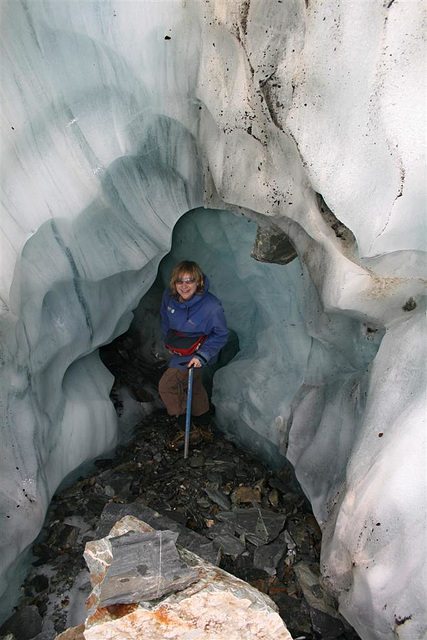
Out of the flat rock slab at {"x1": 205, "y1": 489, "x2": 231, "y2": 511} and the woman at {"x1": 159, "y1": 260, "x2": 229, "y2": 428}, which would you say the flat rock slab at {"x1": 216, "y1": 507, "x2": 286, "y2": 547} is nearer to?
the flat rock slab at {"x1": 205, "y1": 489, "x2": 231, "y2": 511}

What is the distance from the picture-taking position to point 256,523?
3566mm

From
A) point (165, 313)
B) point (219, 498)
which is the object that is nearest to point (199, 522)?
point (219, 498)

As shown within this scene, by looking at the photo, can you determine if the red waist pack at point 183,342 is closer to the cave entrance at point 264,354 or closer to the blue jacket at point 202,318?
the blue jacket at point 202,318

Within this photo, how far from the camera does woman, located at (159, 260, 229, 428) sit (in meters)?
3.85

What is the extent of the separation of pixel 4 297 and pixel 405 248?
6.27 ft

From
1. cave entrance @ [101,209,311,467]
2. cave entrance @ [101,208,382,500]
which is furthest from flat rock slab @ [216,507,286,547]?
cave entrance @ [101,209,311,467]

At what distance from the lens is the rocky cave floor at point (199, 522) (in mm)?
3111

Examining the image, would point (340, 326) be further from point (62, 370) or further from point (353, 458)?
point (62, 370)

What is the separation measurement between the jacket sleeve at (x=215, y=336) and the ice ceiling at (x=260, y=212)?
372mm

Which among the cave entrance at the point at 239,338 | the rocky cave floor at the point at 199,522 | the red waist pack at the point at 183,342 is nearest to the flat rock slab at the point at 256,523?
the rocky cave floor at the point at 199,522

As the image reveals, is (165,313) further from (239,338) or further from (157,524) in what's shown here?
(157,524)

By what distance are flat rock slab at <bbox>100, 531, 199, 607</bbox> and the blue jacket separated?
5.32 ft

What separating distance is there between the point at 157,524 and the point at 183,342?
1304 mm

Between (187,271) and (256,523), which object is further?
(187,271)
